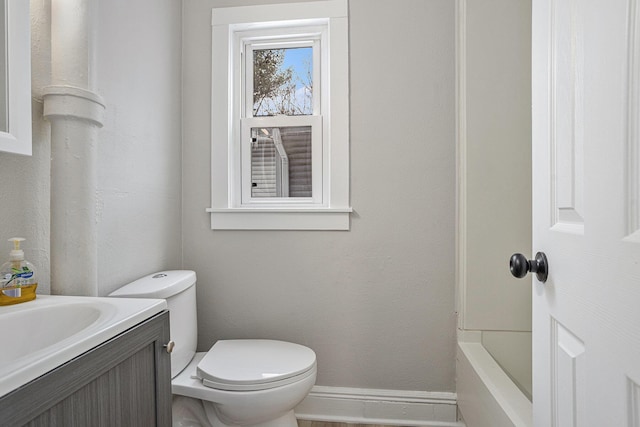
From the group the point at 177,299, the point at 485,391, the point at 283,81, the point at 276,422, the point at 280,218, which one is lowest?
the point at 276,422

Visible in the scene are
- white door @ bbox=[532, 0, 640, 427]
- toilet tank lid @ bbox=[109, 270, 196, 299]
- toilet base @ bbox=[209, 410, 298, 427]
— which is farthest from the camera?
toilet base @ bbox=[209, 410, 298, 427]

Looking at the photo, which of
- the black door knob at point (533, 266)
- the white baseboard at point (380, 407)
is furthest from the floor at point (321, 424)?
the black door knob at point (533, 266)

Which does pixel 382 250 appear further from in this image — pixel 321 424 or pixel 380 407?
pixel 321 424

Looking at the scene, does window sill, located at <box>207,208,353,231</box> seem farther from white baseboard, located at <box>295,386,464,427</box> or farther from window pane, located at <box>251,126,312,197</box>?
white baseboard, located at <box>295,386,464,427</box>

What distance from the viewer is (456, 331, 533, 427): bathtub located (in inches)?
41.8

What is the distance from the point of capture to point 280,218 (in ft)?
5.66

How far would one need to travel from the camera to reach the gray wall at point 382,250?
165cm

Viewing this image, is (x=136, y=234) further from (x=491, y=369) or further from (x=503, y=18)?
(x=503, y=18)

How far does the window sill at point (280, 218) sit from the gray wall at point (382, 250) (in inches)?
1.6

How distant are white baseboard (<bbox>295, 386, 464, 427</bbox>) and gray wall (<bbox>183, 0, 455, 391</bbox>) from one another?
4 cm

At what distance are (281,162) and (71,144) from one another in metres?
0.99

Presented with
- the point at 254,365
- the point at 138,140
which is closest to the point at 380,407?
the point at 254,365

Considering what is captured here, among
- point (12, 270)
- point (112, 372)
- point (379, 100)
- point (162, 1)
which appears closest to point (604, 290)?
point (112, 372)

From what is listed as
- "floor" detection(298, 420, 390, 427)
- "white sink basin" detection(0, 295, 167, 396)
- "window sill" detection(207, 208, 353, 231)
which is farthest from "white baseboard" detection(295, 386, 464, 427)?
"white sink basin" detection(0, 295, 167, 396)
